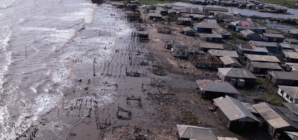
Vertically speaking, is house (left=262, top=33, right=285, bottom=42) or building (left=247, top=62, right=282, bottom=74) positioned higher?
house (left=262, top=33, right=285, bottom=42)

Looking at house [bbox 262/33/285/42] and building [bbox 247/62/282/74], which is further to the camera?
house [bbox 262/33/285/42]

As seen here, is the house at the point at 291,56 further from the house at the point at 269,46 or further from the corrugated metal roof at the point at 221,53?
the corrugated metal roof at the point at 221,53

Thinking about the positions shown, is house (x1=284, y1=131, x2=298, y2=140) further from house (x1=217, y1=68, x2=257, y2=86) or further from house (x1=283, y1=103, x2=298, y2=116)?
house (x1=217, y1=68, x2=257, y2=86)

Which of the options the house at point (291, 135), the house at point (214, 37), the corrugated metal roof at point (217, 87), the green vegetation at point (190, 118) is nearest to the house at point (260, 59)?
the house at point (214, 37)

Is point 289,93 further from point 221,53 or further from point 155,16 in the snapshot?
point 155,16

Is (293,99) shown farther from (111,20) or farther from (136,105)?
(111,20)

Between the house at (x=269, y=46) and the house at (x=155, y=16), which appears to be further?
the house at (x=155, y=16)

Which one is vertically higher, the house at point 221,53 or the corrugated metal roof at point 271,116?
the house at point 221,53

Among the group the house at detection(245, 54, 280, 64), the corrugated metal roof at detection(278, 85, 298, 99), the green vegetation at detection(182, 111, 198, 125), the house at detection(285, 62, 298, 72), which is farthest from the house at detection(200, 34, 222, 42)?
the green vegetation at detection(182, 111, 198, 125)
